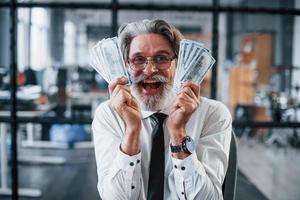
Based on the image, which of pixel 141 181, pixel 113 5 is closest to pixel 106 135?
pixel 141 181

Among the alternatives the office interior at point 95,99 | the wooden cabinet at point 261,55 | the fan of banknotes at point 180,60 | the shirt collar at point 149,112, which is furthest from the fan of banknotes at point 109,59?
the wooden cabinet at point 261,55

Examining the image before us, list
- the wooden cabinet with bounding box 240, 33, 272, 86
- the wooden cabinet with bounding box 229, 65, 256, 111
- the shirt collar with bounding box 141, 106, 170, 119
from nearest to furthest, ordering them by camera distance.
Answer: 1. the shirt collar with bounding box 141, 106, 170, 119
2. the wooden cabinet with bounding box 229, 65, 256, 111
3. the wooden cabinet with bounding box 240, 33, 272, 86

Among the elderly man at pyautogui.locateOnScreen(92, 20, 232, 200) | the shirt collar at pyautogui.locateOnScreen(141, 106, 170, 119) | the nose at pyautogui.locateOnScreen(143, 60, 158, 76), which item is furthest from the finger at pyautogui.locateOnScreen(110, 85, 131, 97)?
the shirt collar at pyautogui.locateOnScreen(141, 106, 170, 119)

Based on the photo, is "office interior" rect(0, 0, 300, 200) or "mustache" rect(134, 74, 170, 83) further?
"office interior" rect(0, 0, 300, 200)

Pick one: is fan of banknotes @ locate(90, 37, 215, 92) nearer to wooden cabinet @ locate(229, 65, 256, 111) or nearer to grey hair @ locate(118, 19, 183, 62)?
grey hair @ locate(118, 19, 183, 62)

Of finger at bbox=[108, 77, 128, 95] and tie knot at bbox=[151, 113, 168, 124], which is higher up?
finger at bbox=[108, 77, 128, 95]

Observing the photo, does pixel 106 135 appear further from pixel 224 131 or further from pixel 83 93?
pixel 83 93

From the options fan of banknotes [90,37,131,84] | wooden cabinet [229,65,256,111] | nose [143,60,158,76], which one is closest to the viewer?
fan of banknotes [90,37,131,84]

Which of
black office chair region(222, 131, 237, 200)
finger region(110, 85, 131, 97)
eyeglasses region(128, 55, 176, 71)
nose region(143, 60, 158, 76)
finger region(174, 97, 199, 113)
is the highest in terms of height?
eyeglasses region(128, 55, 176, 71)

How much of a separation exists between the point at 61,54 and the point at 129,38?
38.2 ft

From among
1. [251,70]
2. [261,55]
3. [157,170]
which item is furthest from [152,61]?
[261,55]

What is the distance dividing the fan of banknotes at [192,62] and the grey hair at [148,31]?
128 mm

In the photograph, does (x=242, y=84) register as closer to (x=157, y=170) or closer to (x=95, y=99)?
(x=95, y=99)

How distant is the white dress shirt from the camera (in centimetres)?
116
